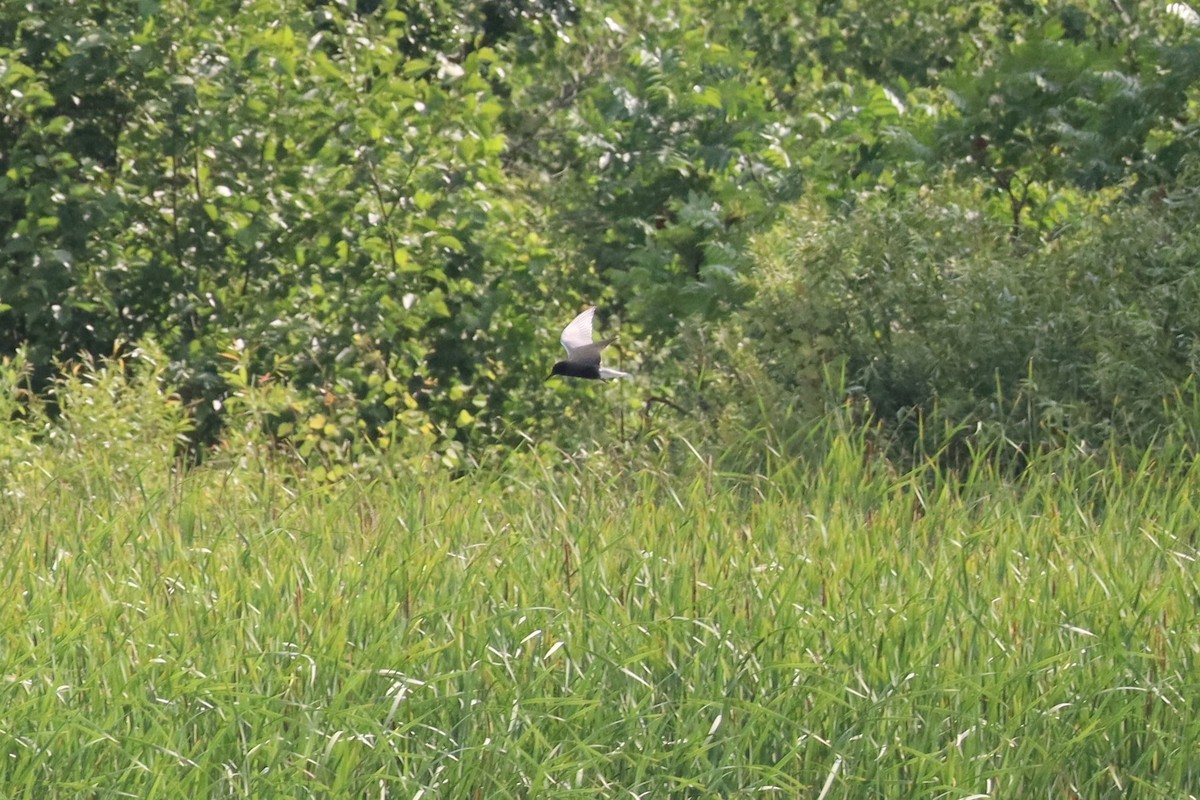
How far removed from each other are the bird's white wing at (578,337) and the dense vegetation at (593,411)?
0.34 metres

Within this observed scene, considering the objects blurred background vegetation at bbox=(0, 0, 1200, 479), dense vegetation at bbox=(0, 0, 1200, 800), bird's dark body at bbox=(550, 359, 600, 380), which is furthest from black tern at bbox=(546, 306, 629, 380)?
blurred background vegetation at bbox=(0, 0, 1200, 479)

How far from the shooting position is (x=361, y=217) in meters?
7.01

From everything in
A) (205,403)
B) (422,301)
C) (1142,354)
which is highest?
(1142,354)

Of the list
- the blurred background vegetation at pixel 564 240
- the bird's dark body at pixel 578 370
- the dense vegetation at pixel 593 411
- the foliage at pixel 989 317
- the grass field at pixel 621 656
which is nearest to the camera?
the grass field at pixel 621 656

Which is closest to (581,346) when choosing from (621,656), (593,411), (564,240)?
(621,656)

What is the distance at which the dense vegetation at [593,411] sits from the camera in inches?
123

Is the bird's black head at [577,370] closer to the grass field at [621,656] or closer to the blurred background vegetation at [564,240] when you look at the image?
the grass field at [621,656]

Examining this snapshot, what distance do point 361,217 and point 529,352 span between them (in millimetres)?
882

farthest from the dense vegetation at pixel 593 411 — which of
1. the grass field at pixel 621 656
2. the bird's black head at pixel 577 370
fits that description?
the bird's black head at pixel 577 370

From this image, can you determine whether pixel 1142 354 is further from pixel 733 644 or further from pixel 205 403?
pixel 205 403

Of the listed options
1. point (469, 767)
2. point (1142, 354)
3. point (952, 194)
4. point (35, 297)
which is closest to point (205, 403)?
point (35, 297)

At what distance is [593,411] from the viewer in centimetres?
723

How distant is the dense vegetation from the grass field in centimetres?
1

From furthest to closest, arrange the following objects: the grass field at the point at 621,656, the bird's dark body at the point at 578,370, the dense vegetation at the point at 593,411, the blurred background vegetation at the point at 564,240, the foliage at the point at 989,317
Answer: the blurred background vegetation at the point at 564,240 → the foliage at the point at 989,317 → the bird's dark body at the point at 578,370 → the dense vegetation at the point at 593,411 → the grass field at the point at 621,656
